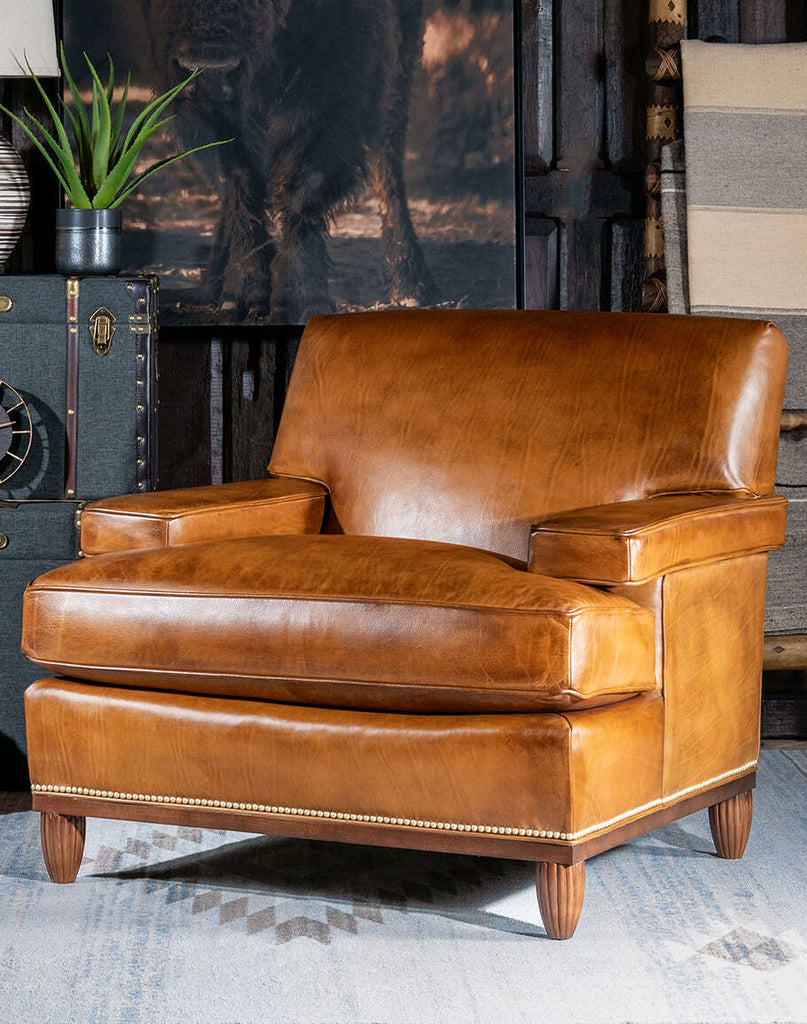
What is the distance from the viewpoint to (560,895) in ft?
5.75

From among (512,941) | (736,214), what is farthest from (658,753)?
(736,214)

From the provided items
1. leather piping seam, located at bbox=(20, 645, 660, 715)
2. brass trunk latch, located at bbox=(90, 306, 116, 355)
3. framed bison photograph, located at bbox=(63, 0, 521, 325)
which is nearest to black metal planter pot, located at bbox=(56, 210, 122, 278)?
brass trunk latch, located at bbox=(90, 306, 116, 355)

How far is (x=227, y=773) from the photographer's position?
1854 millimetres

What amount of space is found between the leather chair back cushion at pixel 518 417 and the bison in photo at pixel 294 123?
2.12 ft

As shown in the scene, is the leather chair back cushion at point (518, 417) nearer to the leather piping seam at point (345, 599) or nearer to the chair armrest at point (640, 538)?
the chair armrest at point (640, 538)

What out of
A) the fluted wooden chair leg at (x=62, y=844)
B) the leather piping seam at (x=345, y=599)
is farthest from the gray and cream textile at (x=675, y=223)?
the fluted wooden chair leg at (x=62, y=844)

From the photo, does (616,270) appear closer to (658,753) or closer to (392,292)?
(392,292)

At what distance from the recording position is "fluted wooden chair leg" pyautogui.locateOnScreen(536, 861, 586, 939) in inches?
68.4

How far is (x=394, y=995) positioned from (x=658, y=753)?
50 centimetres

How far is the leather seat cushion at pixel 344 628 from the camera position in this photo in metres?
1.68

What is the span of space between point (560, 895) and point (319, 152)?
194 cm

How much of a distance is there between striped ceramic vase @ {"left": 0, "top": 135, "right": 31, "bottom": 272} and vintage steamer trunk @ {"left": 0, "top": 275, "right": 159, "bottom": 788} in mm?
263

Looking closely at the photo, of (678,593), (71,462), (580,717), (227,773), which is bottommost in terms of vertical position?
(227,773)

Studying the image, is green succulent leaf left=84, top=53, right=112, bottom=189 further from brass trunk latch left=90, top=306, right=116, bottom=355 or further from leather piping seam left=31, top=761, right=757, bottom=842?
leather piping seam left=31, top=761, right=757, bottom=842
